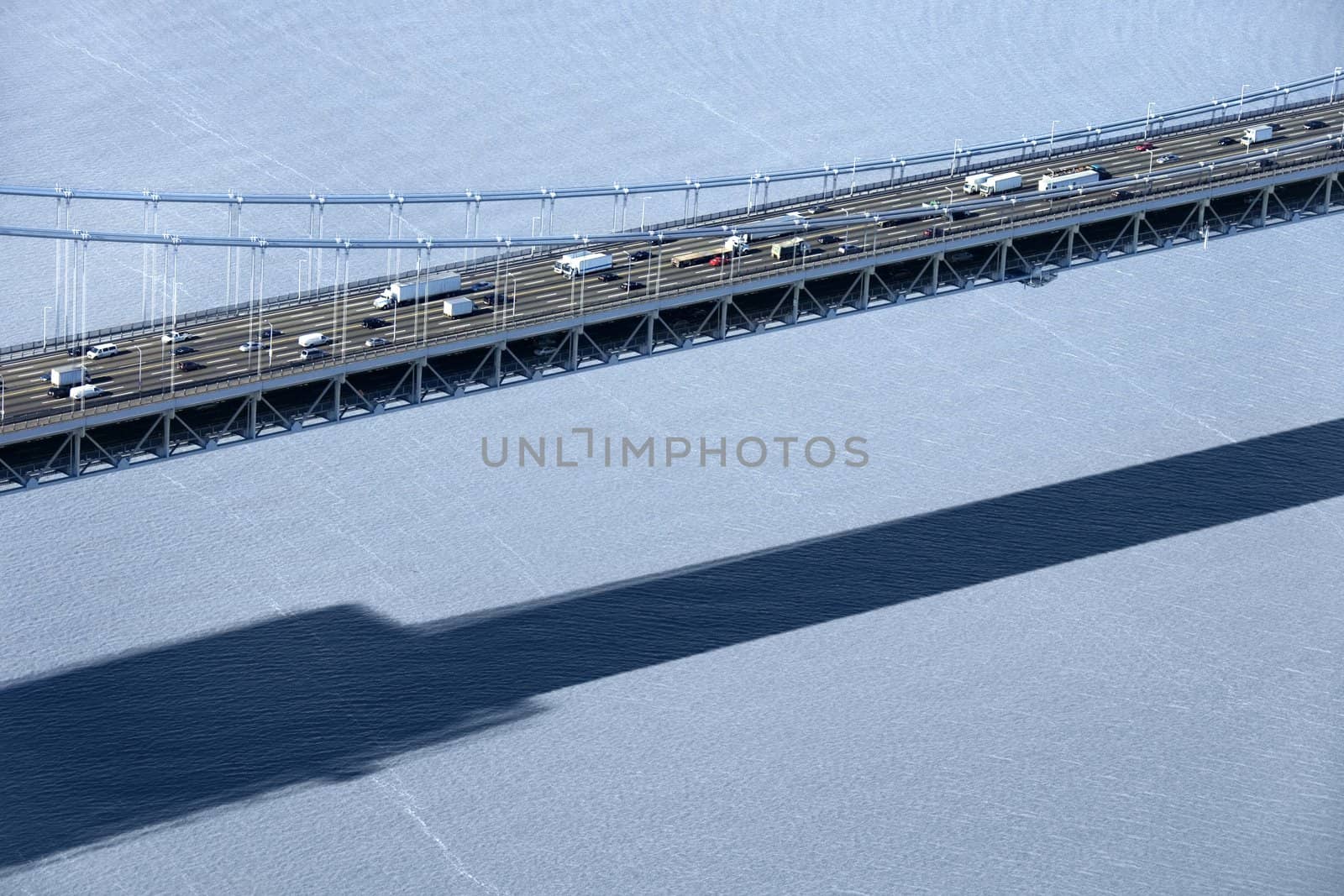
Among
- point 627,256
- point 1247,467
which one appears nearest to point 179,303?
point 627,256

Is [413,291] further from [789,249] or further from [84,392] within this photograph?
[789,249]

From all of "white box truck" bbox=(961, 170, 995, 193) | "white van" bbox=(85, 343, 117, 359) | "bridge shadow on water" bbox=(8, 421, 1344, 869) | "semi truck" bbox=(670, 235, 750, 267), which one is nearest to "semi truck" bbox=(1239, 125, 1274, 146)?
"white box truck" bbox=(961, 170, 995, 193)

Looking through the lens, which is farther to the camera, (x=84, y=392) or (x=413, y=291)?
(x=413, y=291)

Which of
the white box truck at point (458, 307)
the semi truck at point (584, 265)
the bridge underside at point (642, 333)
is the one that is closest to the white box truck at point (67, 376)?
the bridge underside at point (642, 333)

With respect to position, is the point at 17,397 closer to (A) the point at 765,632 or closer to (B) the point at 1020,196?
(A) the point at 765,632

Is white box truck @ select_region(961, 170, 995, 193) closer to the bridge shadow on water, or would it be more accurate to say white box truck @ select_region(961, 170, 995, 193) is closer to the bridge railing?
the bridge railing

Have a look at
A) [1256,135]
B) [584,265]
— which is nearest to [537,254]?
[584,265]
